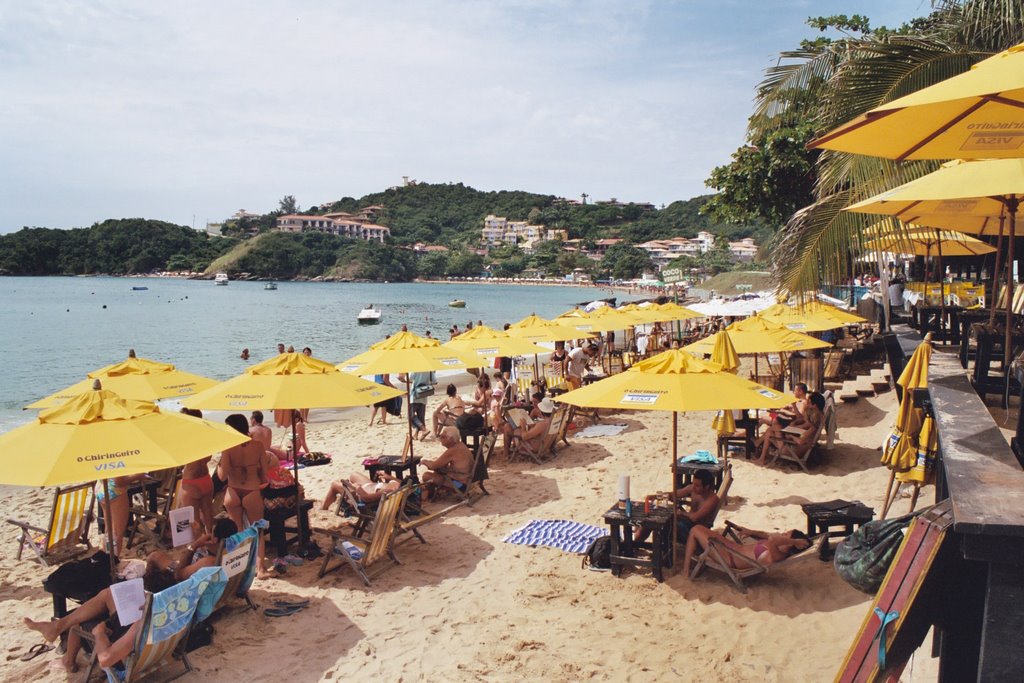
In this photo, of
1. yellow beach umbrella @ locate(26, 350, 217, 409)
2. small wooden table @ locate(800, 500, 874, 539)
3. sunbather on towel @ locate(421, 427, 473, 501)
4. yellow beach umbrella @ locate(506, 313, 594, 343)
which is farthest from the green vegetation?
small wooden table @ locate(800, 500, 874, 539)

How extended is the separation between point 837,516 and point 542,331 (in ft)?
23.0

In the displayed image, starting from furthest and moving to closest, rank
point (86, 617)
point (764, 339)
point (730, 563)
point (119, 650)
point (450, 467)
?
1. point (764, 339)
2. point (450, 467)
3. point (730, 563)
4. point (86, 617)
5. point (119, 650)

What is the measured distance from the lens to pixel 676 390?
5.34 meters

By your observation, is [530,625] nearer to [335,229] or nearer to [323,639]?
[323,639]

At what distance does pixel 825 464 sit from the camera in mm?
8688

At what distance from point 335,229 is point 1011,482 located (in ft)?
547

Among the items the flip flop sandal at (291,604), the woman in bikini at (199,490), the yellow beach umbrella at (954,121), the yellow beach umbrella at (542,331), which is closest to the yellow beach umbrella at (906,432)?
the yellow beach umbrella at (954,121)

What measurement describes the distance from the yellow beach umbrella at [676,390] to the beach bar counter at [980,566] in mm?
1946

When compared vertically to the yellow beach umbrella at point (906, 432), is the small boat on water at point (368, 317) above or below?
below

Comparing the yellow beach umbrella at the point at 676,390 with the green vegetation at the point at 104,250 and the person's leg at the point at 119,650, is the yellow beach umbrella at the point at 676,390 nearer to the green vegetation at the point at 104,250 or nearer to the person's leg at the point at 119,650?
the person's leg at the point at 119,650

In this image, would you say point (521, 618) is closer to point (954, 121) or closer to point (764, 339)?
point (954, 121)

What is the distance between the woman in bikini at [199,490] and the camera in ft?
21.4

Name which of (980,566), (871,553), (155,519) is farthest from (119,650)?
(980,566)

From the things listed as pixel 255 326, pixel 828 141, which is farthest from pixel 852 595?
pixel 255 326
